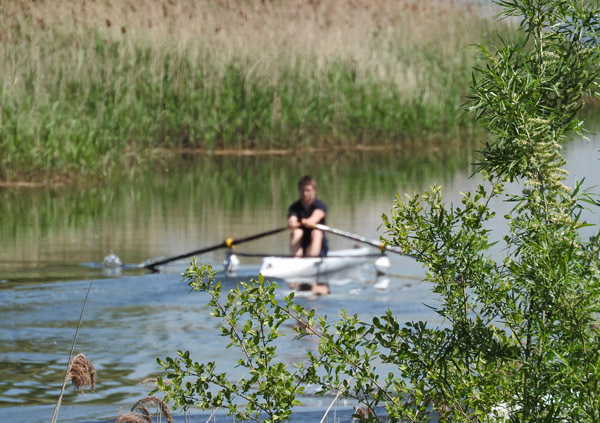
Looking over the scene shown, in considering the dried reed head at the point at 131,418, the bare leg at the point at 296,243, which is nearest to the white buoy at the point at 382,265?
the bare leg at the point at 296,243

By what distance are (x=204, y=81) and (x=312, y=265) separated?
1065 centimetres

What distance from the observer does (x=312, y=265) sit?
13406 millimetres

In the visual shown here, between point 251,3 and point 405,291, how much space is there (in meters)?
18.0

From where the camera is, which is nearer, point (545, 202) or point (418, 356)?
point (545, 202)

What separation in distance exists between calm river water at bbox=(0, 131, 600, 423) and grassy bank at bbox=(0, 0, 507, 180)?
61cm

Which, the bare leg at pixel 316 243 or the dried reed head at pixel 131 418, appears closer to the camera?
the dried reed head at pixel 131 418

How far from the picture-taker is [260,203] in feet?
60.6

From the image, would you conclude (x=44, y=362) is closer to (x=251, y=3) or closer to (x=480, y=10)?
(x=251, y=3)

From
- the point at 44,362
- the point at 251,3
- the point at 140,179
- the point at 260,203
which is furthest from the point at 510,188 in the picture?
the point at 44,362

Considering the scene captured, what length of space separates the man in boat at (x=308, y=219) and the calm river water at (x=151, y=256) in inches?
22.6

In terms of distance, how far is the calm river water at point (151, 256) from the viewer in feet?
28.0

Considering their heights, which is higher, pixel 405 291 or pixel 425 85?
pixel 425 85

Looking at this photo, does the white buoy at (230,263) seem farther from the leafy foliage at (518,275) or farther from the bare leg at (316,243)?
the leafy foliage at (518,275)

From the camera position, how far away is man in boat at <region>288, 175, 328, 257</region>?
45.0ft
